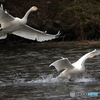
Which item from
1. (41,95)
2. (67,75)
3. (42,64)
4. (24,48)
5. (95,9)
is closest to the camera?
(41,95)

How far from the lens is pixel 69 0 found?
26.2m

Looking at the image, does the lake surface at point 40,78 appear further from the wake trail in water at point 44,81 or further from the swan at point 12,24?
the swan at point 12,24

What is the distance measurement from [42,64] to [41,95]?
4982 millimetres

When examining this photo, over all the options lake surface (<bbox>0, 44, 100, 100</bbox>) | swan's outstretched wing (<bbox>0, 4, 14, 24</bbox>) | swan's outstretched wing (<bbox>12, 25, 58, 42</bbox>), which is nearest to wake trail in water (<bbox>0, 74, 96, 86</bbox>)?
lake surface (<bbox>0, 44, 100, 100</bbox>)

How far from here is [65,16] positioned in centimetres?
2473

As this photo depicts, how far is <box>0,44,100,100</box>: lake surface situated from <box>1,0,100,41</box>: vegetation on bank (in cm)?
338

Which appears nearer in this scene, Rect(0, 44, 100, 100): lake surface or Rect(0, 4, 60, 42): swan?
Rect(0, 44, 100, 100): lake surface

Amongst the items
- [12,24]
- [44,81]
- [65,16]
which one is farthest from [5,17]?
[65,16]

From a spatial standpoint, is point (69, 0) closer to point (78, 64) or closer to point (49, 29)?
point (49, 29)

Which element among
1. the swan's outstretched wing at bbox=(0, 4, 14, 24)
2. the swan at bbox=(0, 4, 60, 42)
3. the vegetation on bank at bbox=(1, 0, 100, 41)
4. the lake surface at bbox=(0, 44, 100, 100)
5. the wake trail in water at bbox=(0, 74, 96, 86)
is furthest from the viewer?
the vegetation on bank at bbox=(1, 0, 100, 41)

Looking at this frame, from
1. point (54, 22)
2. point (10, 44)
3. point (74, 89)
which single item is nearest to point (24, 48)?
point (10, 44)

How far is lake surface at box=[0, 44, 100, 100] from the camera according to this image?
37.6 feet

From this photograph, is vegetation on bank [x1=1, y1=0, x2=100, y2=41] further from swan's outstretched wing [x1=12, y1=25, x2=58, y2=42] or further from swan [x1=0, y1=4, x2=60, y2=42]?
swan [x1=0, y1=4, x2=60, y2=42]

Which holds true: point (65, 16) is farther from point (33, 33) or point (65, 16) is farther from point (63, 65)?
point (63, 65)
